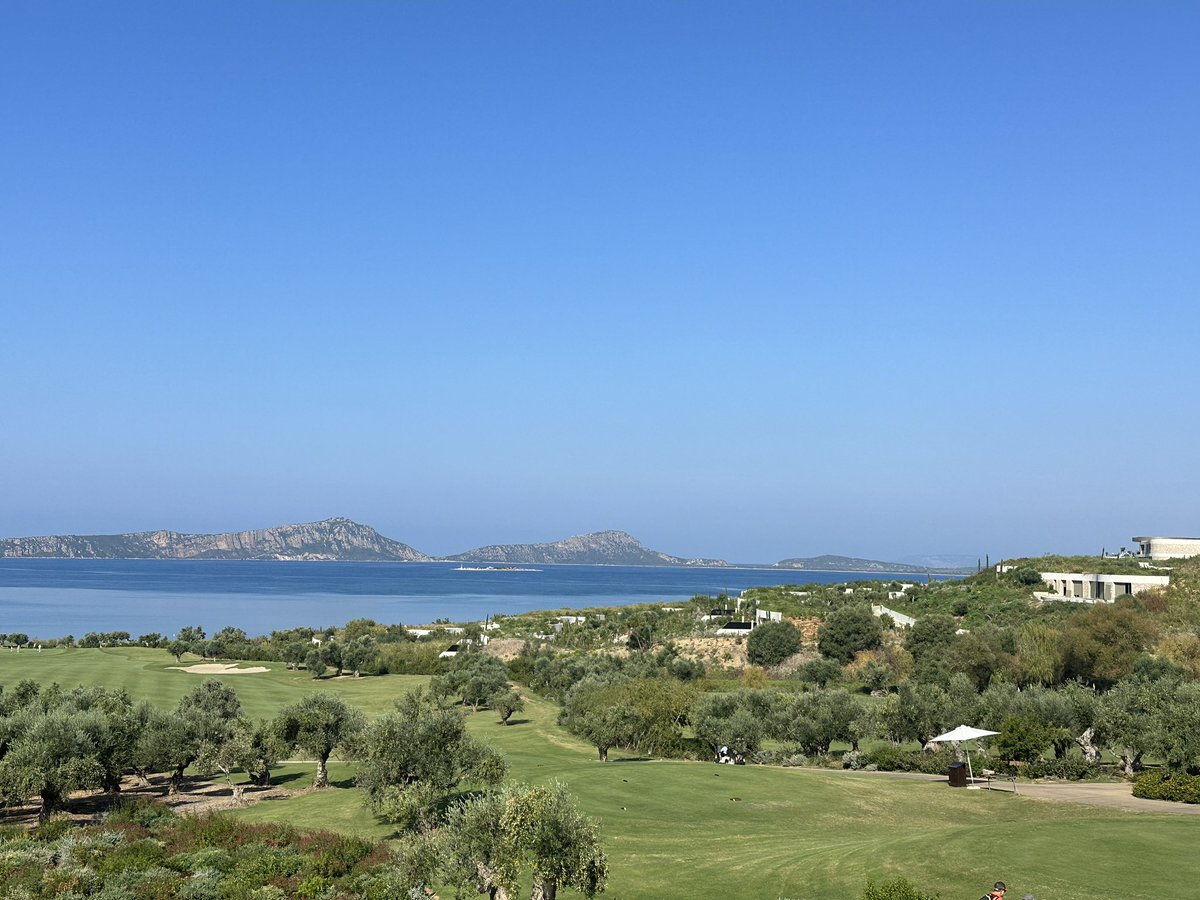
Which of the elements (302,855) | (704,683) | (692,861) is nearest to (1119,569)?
(704,683)

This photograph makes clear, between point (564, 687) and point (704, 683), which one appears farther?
point (564, 687)

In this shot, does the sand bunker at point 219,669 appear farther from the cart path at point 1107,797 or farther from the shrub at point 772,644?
the cart path at point 1107,797

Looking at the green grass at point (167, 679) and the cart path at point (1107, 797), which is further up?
the cart path at point (1107, 797)

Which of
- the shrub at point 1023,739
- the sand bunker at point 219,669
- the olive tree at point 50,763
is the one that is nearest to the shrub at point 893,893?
the shrub at point 1023,739

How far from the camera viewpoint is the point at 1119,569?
114m

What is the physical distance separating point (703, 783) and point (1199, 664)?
153 feet

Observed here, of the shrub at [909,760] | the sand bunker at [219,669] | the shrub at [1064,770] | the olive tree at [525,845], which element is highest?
the olive tree at [525,845]

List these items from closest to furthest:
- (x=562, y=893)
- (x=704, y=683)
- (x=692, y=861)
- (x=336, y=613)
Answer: (x=562, y=893)
(x=692, y=861)
(x=704, y=683)
(x=336, y=613)

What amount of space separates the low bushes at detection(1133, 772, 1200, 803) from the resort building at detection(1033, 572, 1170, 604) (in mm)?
65246

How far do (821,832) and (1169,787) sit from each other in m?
14.6

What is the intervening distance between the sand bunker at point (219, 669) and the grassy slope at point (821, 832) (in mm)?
46173

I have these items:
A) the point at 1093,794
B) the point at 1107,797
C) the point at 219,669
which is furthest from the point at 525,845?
the point at 219,669

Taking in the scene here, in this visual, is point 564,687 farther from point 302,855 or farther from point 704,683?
point 302,855

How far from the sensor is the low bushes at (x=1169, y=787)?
115 ft
